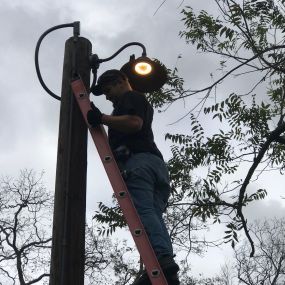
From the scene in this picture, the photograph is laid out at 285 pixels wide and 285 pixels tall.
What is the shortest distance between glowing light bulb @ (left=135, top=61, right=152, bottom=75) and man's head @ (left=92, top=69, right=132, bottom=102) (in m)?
0.21

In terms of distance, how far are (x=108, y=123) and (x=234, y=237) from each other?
3812mm

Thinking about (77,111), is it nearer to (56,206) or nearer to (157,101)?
(56,206)

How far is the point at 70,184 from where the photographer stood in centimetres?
319

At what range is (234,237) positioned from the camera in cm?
652

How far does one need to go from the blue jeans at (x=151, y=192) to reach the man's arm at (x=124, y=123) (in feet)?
0.63

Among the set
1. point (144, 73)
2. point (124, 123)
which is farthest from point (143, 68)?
point (124, 123)

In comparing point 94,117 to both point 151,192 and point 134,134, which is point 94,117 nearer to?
point 134,134

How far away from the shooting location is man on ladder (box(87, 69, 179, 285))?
118 inches

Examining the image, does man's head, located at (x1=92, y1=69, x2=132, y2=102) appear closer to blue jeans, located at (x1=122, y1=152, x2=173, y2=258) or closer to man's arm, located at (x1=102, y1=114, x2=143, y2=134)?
man's arm, located at (x1=102, y1=114, x2=143, y2=134)

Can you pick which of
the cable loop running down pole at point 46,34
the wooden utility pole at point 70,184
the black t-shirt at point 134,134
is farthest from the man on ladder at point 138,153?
the cable loop running down pole at point 46,34

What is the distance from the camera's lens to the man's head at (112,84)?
3627 millimetres

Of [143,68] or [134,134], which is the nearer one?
[134,134]

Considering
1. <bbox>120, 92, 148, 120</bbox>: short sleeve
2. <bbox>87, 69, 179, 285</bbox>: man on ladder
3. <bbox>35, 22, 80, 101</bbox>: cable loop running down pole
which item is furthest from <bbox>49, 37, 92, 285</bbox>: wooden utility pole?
<bbox>120, 92, 148, 120</bbox>: short sleeve

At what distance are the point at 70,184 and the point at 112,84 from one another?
0.83m
